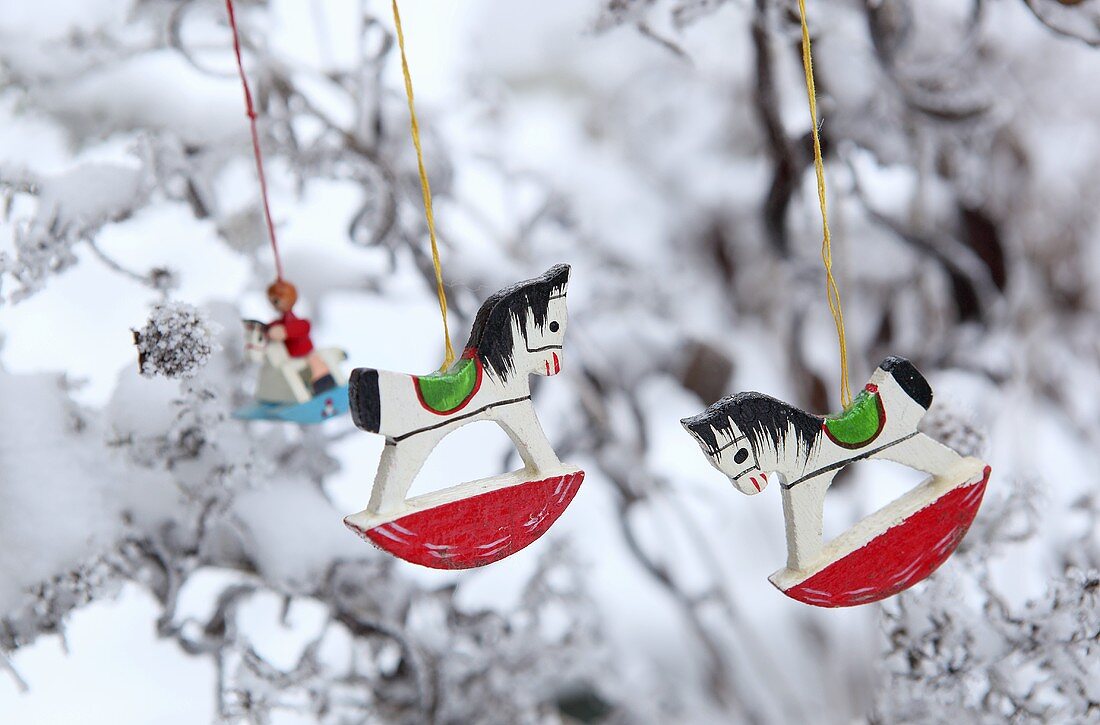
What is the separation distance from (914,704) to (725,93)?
0.61m

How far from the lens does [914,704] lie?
472mm

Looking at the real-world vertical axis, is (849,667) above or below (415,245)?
below

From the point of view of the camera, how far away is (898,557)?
0.37 m

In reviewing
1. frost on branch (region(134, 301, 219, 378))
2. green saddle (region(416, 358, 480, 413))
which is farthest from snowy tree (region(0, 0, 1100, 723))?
green saddle (region(416, 358, 480, 413))

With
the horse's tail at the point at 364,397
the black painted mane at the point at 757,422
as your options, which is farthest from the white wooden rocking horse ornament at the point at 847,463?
the horse's tail at the point at 364,397

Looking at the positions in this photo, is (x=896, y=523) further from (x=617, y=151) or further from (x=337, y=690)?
(x=617, y=151)

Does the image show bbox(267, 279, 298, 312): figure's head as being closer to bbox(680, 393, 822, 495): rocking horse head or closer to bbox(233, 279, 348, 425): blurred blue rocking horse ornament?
bbox(233, 279, 348, 425): blurred blue rocking horse ornament

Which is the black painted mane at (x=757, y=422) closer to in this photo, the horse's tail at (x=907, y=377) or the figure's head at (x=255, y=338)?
the horse's tail at (x=907, y=377)

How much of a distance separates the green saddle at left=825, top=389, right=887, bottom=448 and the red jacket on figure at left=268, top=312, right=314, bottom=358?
22 centimetres

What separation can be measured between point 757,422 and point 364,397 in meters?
0.14

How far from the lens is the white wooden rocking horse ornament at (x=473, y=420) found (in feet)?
1.07

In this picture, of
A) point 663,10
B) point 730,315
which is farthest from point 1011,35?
point 663,10

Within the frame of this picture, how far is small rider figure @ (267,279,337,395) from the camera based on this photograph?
40 centimetres

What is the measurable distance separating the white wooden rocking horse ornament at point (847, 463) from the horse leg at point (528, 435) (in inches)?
2.6
